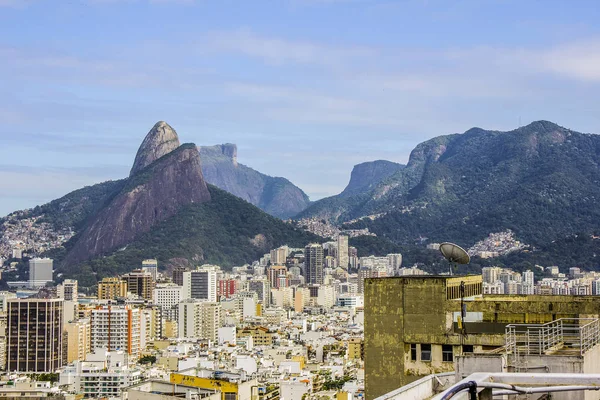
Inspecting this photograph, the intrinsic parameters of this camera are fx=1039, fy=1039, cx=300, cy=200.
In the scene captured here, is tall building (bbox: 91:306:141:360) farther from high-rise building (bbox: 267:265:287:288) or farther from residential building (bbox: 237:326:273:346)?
high-rise building (bbox: 267:265:287:288)

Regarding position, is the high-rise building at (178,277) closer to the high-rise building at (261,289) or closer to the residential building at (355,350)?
the high-rise building at (261,289)

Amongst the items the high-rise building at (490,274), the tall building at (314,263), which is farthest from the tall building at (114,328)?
the tall building at (314,263)

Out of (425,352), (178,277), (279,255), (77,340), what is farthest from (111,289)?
(425,352)

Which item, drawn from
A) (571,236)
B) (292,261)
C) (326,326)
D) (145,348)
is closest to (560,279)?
(571,236)

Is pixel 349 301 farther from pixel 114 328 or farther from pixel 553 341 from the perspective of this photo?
pixel 553 341

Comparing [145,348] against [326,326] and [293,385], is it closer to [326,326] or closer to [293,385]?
[326,326]

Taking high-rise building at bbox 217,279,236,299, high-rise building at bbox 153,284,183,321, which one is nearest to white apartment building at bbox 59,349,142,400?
A: high-rise building at bbox 153,284,183,321
